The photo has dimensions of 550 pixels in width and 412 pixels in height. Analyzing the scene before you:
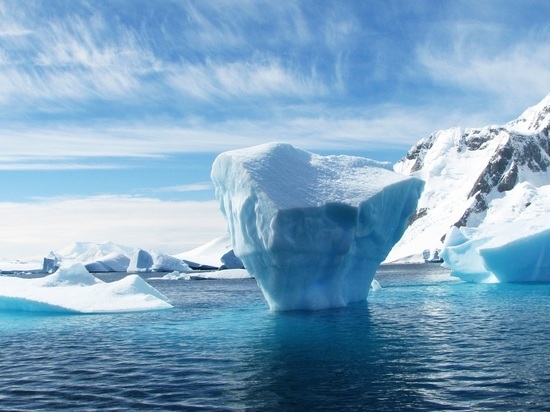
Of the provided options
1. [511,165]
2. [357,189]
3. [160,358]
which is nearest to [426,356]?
[160,358]

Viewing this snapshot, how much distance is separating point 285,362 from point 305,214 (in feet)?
31.1

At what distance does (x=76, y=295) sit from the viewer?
28594mm

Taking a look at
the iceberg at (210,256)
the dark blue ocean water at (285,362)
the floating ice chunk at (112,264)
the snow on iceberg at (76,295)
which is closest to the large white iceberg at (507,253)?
the dark blue ocean water at (285,362)

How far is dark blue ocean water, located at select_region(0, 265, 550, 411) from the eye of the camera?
1061 cm

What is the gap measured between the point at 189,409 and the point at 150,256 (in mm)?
84541

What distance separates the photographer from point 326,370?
13016 mm

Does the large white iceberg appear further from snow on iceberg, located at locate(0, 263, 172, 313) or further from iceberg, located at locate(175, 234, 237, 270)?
iceberg, located at locate(175, 234, 237, 270)

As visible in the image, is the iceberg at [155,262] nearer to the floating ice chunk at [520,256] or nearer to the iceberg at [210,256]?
the iceberg at [210,256]

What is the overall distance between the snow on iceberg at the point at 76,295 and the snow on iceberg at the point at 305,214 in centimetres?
585

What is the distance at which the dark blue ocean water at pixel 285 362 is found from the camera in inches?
418

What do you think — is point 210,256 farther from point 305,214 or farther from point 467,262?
point 305,214

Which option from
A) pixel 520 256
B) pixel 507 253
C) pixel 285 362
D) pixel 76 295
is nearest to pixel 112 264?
pixel 507 253

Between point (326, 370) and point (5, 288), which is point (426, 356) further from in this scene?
point (5, 288)

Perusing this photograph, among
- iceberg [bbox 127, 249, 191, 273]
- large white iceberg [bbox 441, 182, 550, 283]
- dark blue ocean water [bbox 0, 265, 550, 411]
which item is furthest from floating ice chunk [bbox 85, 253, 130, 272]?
dark blue ocean water [bbox 0, 265, 550, 411]
